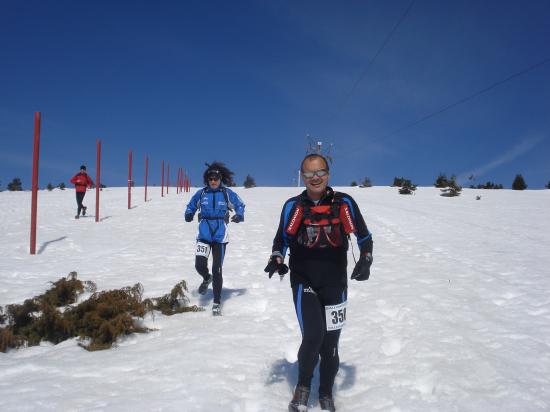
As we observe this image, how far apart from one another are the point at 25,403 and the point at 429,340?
439cm

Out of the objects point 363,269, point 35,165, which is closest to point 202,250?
point 363,269

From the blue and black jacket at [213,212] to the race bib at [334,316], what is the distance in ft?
11.7

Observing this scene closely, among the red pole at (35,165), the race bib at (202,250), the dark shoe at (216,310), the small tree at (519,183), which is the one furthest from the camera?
the small tree at (519,183)

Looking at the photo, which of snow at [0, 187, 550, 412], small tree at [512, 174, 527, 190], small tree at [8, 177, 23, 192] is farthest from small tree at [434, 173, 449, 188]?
small tree at [8, 177, 23, 192]

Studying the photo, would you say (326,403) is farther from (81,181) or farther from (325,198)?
(81,181)

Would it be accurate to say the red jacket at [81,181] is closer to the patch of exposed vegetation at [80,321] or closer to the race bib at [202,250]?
the patch of exposed vegetation at [80,321]

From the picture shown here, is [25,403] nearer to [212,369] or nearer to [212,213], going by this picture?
[212,369]

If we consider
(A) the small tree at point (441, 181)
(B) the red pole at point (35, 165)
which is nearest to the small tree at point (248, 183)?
(A) the small tree at point (441, 181)

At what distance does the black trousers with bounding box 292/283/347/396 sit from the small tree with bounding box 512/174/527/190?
161 feet

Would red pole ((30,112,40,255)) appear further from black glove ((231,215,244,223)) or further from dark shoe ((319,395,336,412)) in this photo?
dark shoe ((319,395,336,412))

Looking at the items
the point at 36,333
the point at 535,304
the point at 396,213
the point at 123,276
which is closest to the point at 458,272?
the point at 535,304

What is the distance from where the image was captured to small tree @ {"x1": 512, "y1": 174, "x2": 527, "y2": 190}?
150ft

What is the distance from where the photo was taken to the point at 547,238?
1328 cm

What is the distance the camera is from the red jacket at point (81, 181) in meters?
17.5
